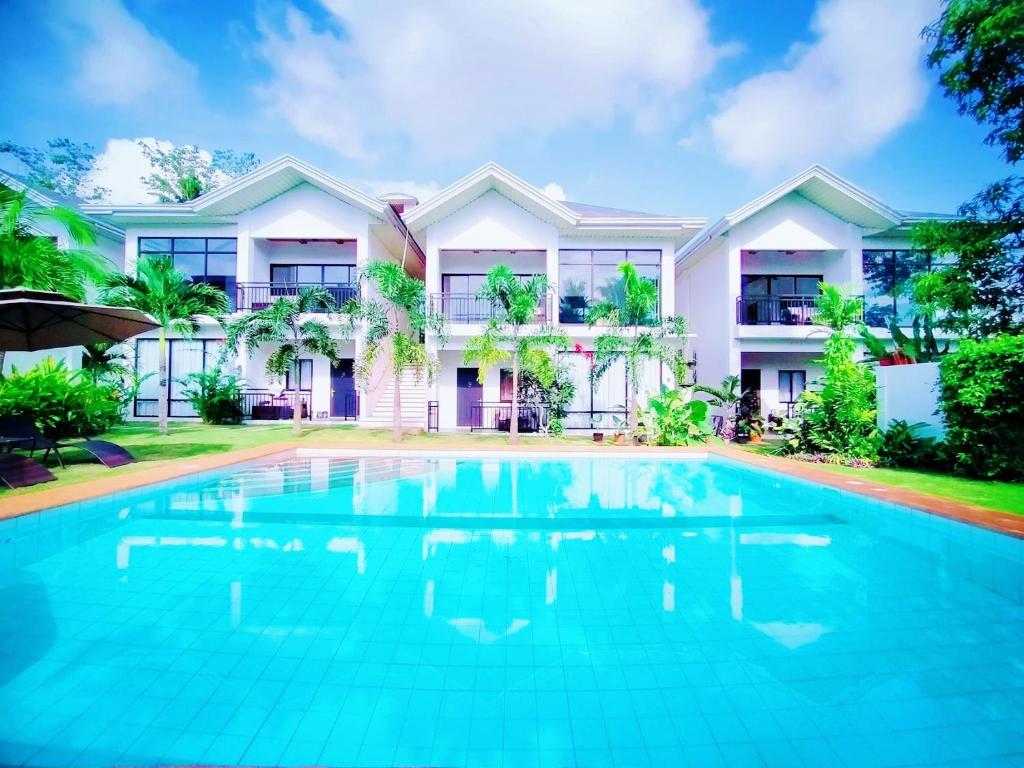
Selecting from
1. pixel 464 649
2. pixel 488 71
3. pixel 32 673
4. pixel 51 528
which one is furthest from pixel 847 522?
pixel 488 71

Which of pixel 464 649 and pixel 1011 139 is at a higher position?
pixel 1011 139

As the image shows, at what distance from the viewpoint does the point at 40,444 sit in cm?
868

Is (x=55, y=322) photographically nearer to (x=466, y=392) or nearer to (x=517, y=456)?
(x=517, y=456)

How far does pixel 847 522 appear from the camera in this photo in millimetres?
5992

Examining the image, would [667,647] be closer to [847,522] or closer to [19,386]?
[847,522]

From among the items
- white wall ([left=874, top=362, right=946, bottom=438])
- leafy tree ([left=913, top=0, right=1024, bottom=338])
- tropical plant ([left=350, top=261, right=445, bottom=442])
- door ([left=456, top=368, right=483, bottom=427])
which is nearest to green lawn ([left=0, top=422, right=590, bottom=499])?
tropical plant ([left=350, top=261, right=445, bottom=442])

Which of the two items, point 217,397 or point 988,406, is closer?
point 988,406

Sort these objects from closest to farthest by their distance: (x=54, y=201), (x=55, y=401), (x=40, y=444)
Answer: (x=40, y=444) → (x=55, y=401) → (x=54, y=201)

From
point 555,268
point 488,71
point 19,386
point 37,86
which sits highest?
point 488,71

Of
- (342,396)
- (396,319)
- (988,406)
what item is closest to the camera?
Result: (988,406)

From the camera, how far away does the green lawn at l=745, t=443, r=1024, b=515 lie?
612 centimetres

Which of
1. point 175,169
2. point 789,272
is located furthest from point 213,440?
point 175,169

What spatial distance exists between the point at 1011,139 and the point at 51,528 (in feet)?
54.7

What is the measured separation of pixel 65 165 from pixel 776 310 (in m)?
38.7
